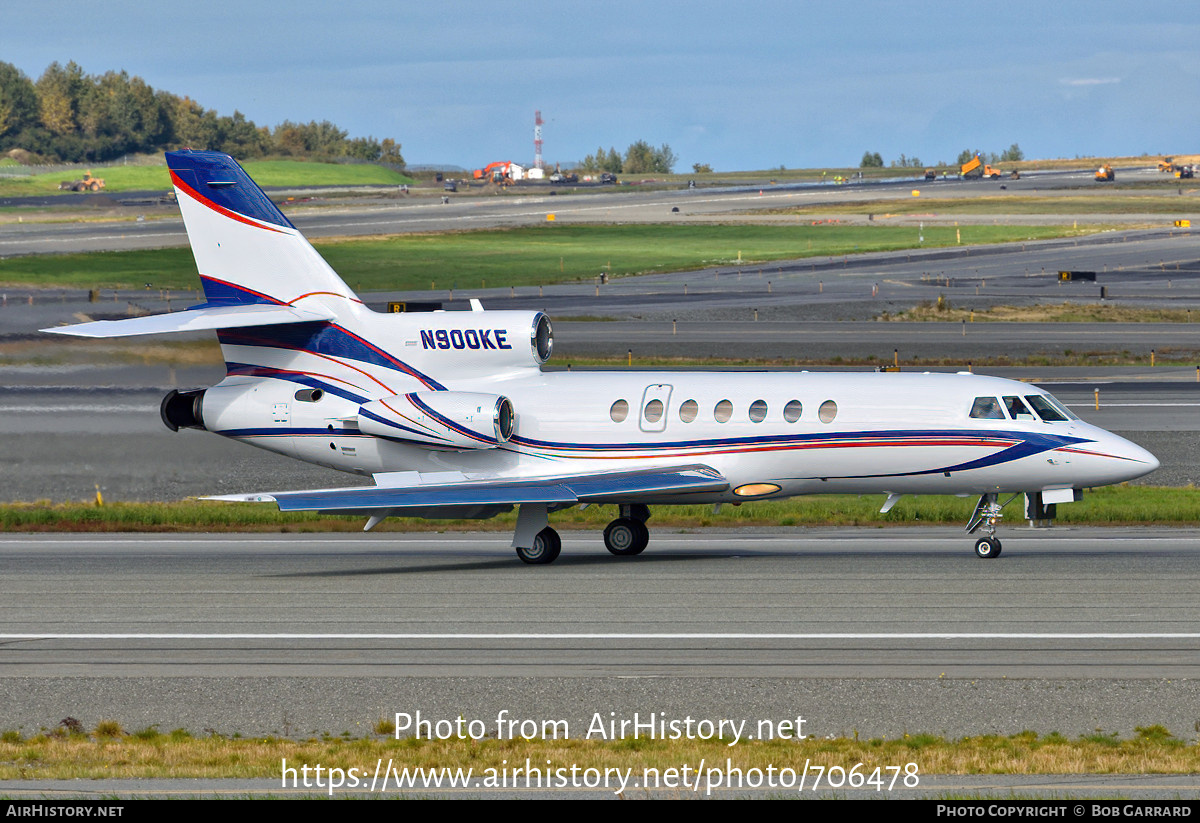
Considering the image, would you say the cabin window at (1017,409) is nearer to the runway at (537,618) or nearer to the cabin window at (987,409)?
the cabin window at (987,409)

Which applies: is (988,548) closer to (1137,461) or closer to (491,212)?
(1137,461)

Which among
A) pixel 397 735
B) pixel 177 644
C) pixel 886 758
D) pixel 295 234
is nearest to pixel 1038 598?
pixel 886 758

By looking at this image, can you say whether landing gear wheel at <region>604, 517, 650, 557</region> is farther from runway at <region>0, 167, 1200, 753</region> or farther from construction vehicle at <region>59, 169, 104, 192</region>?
construction vehicle at <region>59, 169, 104, 192</region>

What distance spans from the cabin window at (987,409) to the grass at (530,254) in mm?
67104

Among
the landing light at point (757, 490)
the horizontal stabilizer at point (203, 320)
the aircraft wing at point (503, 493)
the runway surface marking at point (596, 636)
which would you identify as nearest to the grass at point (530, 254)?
the horizontal stabilizer at point (203, 320)

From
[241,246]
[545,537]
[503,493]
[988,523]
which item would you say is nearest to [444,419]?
[503,493]

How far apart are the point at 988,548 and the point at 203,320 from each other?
1607 centimetres

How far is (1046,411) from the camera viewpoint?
26.7 meters

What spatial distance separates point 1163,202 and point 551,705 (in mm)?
153184

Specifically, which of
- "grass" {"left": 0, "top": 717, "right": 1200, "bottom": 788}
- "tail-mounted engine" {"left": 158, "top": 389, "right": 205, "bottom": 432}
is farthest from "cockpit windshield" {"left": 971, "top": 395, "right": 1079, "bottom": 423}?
"tail-mounted engine" {"left": 158, "top": 389, "right": 205, "bottom": 432}

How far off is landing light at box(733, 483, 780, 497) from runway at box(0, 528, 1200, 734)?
132 centimetres

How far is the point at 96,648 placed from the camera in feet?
65.4

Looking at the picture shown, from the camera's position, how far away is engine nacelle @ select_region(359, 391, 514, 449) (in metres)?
28.1
